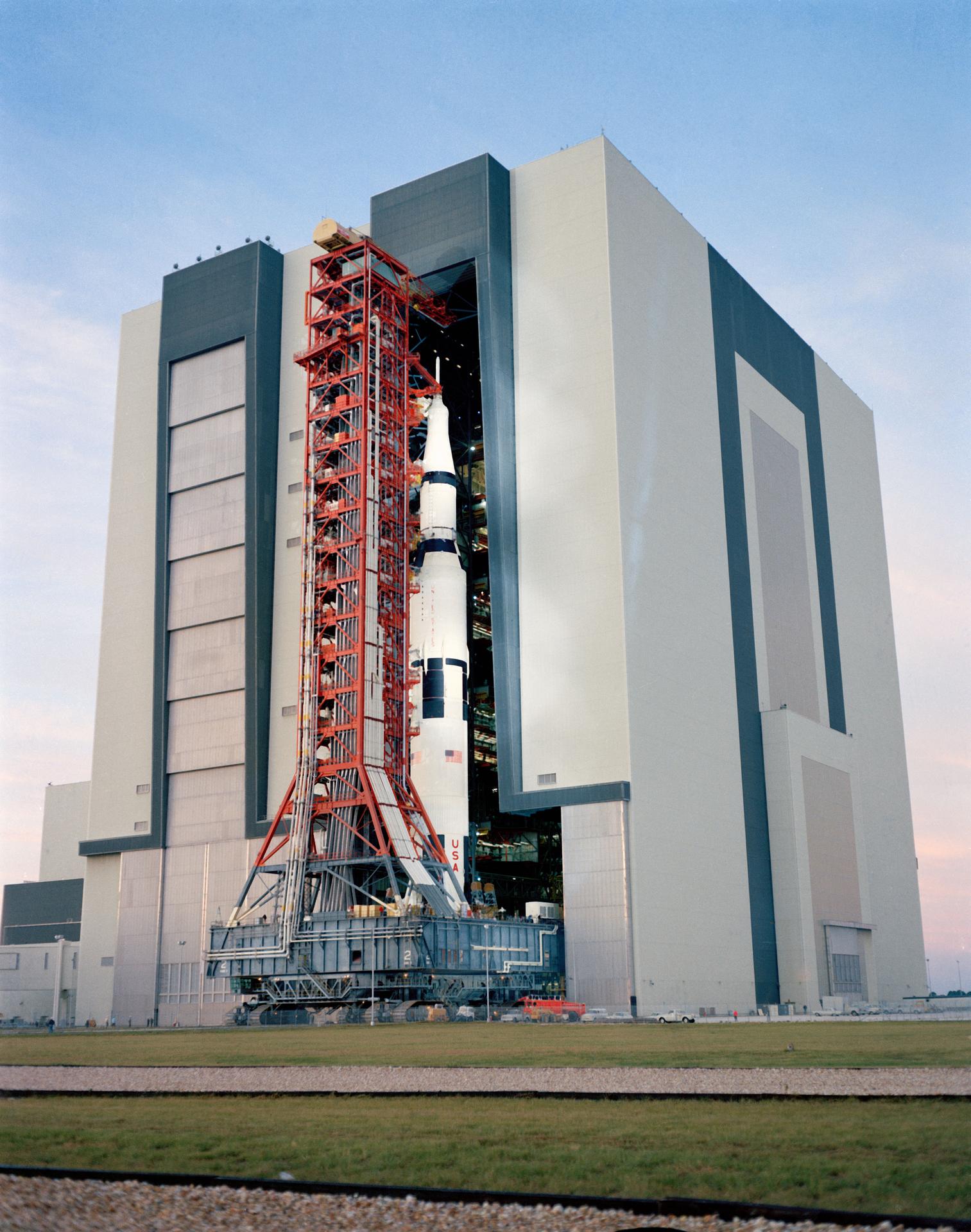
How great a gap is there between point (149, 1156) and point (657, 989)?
179 ft

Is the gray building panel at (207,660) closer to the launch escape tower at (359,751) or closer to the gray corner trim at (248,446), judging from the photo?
the gray corner trim at (248,446)

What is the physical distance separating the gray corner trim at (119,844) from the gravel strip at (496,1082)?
54.1m

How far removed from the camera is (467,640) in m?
76.2

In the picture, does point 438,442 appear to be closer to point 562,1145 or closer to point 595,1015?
point 595,1015

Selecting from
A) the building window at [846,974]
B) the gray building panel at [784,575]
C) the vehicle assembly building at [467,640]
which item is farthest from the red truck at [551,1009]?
the gray building panel at [784,575]

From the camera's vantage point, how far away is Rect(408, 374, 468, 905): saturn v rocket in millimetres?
71188

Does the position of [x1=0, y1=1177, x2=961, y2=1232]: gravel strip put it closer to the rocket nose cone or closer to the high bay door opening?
the rocket nose cone

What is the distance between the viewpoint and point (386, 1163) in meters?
12.7

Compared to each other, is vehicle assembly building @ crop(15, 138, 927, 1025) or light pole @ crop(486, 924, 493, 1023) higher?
vehicle assembly building @ crop(15, 138, 927, 1025)

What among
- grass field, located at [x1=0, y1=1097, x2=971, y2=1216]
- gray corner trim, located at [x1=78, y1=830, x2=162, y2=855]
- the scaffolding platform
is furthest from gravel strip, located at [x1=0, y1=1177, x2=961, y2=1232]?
gray corner trim, located at [x1=78, y1=830, x2=162, y2=855]

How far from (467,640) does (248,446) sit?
64.0 ft

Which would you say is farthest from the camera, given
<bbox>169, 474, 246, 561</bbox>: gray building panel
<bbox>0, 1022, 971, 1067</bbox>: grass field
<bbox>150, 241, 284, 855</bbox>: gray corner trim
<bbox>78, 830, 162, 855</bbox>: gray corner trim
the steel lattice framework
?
<bbox>169, 474, 246, 561</bbox>: gray building panel

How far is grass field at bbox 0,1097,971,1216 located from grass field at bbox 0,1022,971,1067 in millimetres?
9434

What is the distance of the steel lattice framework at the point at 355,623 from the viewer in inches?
2640
